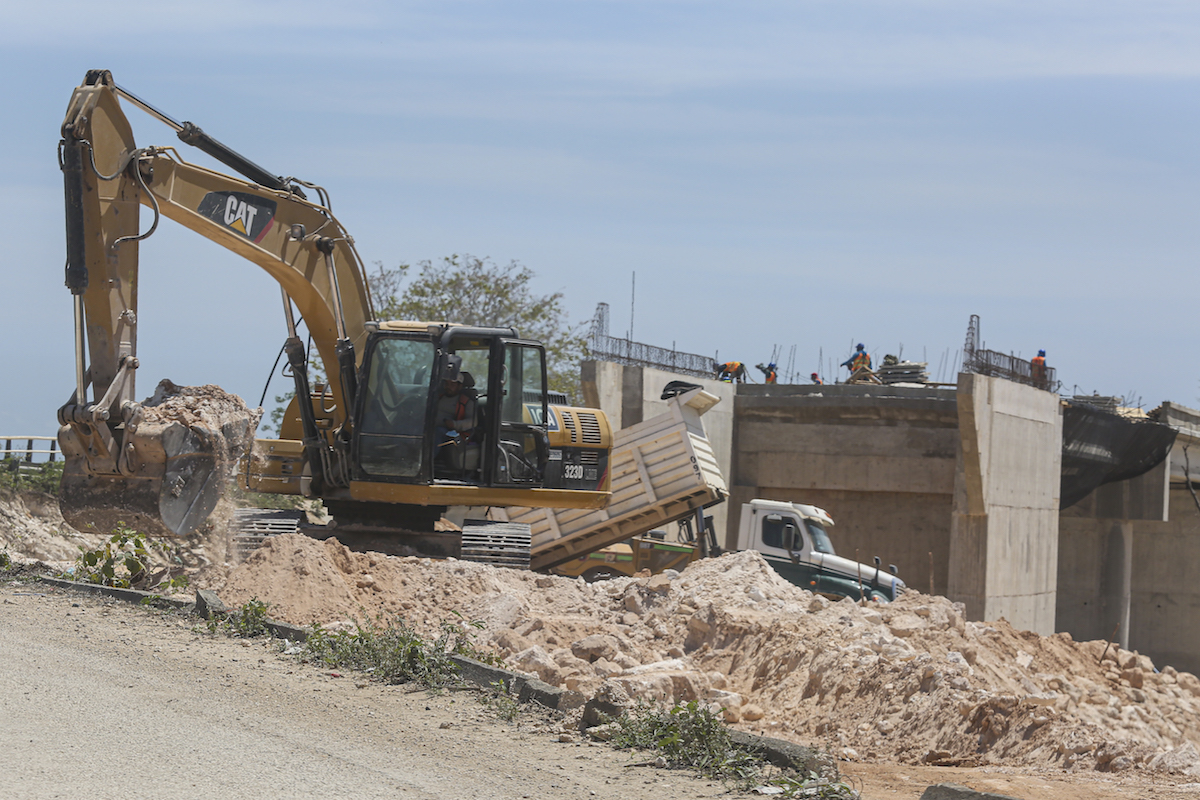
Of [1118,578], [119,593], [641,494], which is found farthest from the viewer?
[1118,578]

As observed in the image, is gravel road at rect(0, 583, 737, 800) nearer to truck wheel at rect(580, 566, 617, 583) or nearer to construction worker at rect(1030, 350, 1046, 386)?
truck wheel at rect(580, 566, 617, 583)

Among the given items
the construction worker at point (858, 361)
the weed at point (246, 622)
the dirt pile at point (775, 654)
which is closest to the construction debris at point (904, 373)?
the construction worker at point (858, 361)

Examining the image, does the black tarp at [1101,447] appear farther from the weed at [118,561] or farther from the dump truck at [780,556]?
the weed at [118,561]

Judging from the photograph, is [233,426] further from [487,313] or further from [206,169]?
[487,313]

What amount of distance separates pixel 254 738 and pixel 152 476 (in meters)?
5.94

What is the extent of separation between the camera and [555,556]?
19172 millimetres

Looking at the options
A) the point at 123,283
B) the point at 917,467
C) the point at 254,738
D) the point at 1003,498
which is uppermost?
the point at 123,283

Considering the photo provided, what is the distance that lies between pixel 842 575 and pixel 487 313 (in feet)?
63.3

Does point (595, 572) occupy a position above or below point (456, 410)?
below

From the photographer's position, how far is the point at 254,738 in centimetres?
635

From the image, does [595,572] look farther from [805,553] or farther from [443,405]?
[443,405]

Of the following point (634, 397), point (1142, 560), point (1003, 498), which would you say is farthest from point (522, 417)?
point (1142, 560)

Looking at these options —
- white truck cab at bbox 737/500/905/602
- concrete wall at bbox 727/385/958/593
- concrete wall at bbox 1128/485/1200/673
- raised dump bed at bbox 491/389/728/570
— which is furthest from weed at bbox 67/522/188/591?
concrete wall at bbox 1128/485/1200/673

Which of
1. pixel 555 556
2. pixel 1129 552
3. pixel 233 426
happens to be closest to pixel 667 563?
pixel 555 556
